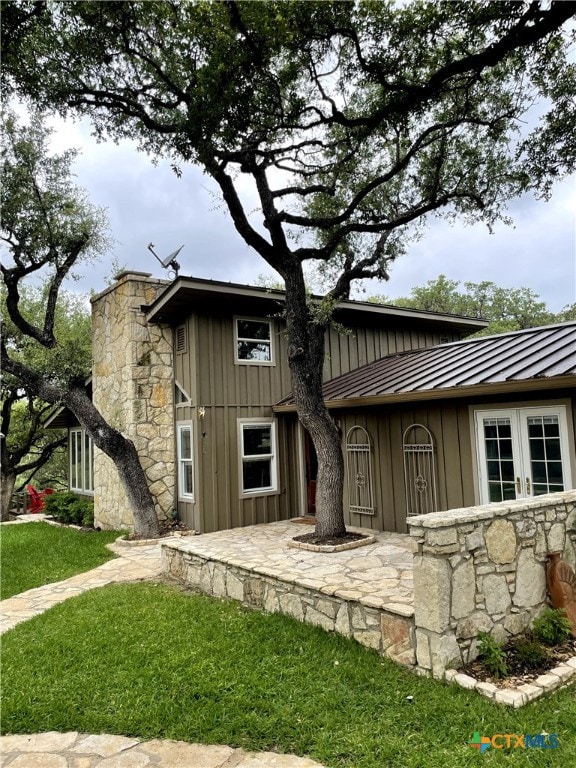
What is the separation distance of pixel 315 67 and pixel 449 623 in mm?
6832

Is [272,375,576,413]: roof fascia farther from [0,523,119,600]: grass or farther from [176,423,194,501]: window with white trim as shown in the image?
[0,523,119,600]: grass

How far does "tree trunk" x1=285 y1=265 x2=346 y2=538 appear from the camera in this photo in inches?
286

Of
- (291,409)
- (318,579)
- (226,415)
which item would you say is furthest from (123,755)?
(291,409)

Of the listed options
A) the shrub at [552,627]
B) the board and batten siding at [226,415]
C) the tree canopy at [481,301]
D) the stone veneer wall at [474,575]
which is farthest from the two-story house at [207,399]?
the tree canopy at [481,301]

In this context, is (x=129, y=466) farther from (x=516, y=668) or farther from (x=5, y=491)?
(x=5, y=491)

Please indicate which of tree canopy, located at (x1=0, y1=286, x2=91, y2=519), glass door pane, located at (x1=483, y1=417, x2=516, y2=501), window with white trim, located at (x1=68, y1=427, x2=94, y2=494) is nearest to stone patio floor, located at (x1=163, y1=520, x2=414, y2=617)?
glass door pane, located at (x1=483, y1=417, x2=516, y2=501)

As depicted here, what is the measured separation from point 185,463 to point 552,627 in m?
7.15

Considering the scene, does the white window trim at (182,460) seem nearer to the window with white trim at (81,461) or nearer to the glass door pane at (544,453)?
the window with white trim at (81,461)

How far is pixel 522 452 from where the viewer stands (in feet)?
21.8

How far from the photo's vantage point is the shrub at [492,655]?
366 centimetres

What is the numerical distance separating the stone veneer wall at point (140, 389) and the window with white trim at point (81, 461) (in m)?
3.31

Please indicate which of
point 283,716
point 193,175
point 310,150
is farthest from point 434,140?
point 283,716

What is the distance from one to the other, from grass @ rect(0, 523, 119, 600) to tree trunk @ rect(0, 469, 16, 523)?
15.0 ft

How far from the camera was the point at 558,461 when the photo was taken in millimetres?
6258
